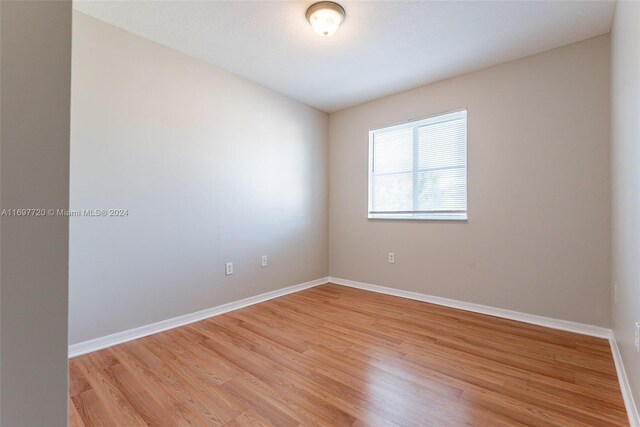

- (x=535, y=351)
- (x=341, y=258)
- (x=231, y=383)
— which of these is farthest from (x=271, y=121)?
(x=535, y=351)

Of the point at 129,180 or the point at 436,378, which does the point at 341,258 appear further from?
the point at 129,180

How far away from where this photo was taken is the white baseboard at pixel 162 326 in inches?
82.1

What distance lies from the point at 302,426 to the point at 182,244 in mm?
1858

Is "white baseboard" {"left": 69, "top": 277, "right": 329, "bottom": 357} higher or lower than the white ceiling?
lower

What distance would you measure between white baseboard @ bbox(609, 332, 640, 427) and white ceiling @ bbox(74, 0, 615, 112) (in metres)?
2.32

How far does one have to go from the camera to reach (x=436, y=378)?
1.74 metres

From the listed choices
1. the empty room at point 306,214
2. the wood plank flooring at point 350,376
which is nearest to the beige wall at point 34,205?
the empty room at point 306,214

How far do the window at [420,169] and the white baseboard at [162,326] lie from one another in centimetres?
167

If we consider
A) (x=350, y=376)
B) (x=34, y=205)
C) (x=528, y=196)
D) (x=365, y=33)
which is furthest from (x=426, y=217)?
(x=34, y=205)

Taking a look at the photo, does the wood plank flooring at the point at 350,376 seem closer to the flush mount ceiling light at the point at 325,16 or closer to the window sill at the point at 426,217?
the window sill at the point at 426,217

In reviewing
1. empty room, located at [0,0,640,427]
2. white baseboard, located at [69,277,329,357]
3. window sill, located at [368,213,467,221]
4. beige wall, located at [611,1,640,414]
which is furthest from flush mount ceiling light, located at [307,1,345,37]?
white baseboard, located at [69,277,329,357]

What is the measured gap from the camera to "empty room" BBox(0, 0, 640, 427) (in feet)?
2.20

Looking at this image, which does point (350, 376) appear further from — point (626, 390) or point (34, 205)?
point (34, 205)

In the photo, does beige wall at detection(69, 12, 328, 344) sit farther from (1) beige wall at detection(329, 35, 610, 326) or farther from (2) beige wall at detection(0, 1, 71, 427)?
(2) beige wall at detection(0, 1, 71, 427)
